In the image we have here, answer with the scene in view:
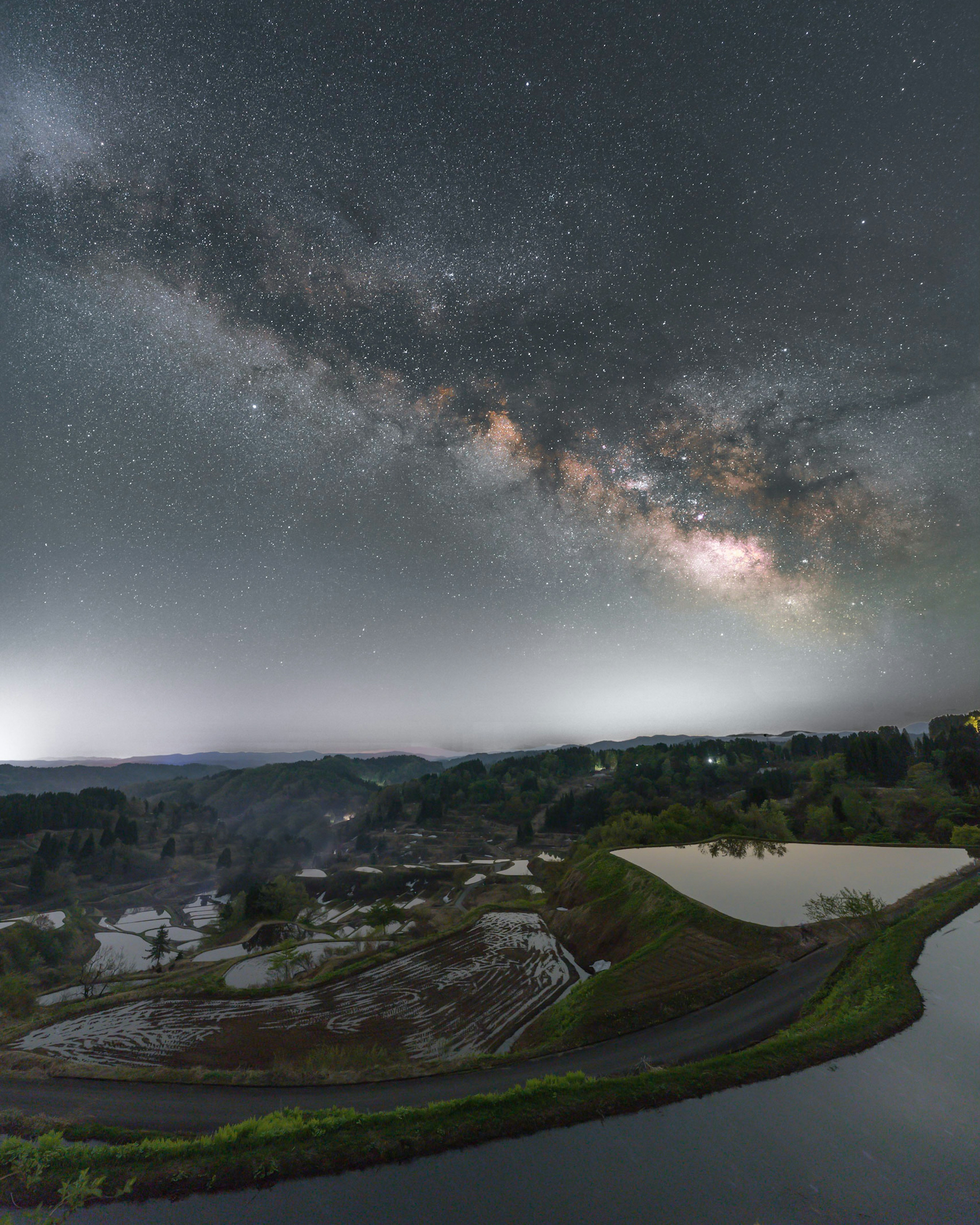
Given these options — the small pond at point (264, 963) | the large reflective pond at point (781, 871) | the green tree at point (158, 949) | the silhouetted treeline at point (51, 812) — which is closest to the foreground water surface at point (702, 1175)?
the large reflective pond at point (781, 871)

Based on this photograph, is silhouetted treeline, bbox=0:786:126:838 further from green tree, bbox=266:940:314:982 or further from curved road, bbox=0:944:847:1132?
curved road, bbox=0:944:847:1132

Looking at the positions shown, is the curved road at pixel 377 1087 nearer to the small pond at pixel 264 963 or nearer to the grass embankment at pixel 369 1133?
the grass embankment at pixel 369 1133

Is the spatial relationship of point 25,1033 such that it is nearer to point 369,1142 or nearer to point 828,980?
point 369,1142

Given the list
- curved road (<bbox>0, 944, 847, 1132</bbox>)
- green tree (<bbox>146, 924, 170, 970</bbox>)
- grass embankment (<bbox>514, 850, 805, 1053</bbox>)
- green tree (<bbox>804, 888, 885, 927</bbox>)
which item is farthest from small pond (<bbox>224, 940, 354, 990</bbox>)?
green tree (<bbox>804, 888, 885, 927</bbox>)

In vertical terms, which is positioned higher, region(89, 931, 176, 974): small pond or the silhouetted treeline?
the silhouetted treeline

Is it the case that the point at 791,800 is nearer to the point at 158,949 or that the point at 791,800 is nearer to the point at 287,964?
the point at 287,964

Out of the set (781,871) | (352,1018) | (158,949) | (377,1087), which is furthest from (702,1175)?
(158,949)
